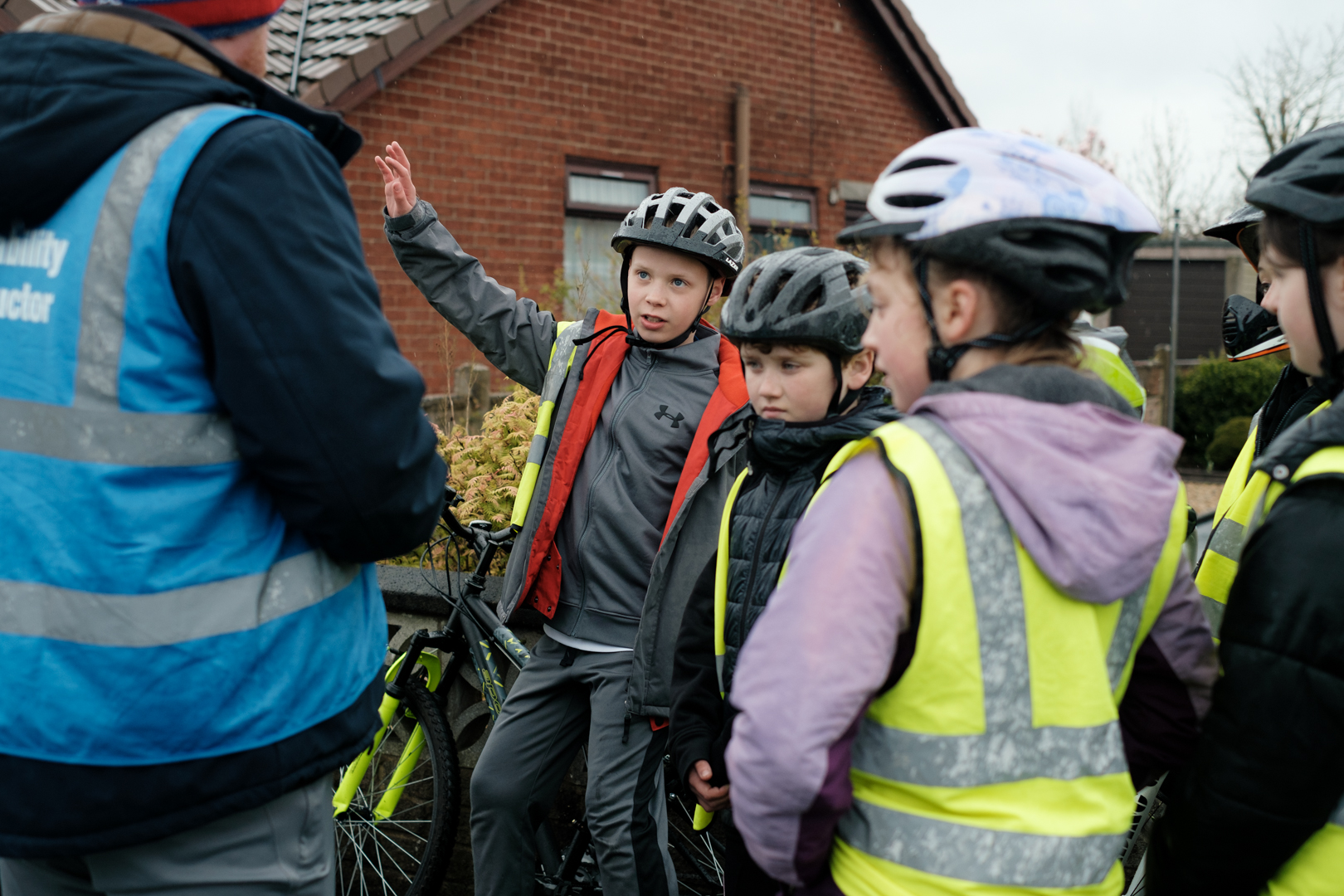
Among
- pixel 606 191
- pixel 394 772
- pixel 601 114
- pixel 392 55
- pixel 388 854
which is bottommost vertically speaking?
pixel 388 854

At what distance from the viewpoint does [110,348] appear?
4.86 feet

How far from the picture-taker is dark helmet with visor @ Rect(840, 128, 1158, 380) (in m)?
1.42

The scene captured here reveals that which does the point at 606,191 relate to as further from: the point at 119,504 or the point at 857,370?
the point at 119,504

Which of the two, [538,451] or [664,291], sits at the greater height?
[664,291]

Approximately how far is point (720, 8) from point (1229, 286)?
1694 centimetres

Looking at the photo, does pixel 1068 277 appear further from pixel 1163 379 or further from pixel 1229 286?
pixel 1229 286

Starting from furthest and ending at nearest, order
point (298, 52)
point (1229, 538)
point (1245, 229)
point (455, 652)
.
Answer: point (298, 52) < point (455, 652) < point (1245, 229) < point (1229, 538)

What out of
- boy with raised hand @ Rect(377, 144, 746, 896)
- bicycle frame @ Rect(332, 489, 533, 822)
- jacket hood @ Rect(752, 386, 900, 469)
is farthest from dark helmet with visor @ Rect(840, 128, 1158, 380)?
bicycle frame @ Rect(332, 489, 533, 822)

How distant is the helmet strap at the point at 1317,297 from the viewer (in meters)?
1.55

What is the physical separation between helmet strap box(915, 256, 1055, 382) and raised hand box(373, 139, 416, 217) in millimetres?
1906

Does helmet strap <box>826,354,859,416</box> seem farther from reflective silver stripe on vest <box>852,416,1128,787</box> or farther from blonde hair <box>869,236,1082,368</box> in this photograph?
reflective silver stripe on vest <box>852,416,1128,787</box>

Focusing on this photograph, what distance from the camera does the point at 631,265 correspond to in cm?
314

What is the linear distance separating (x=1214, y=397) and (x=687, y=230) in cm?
1650

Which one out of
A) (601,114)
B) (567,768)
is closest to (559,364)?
(567,768)
